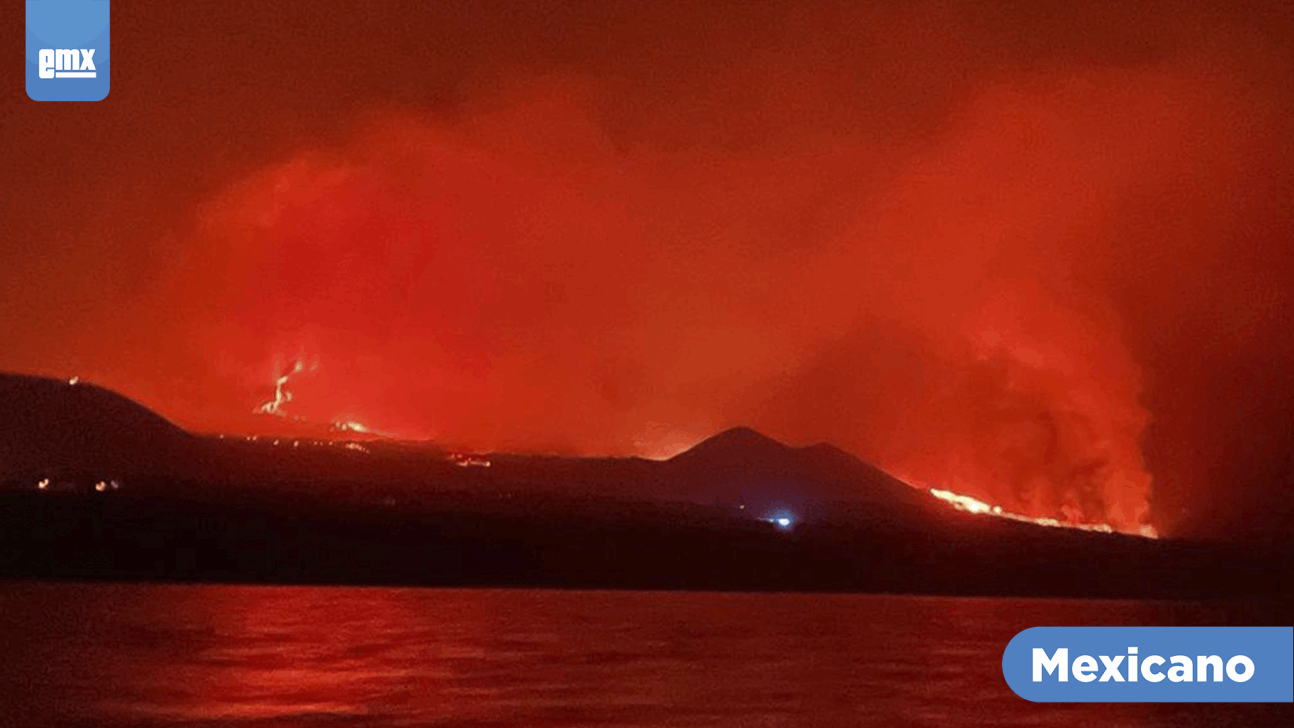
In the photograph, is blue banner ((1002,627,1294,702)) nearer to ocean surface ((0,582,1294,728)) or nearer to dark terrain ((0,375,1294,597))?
ocean surface ((0,582,1294,728))

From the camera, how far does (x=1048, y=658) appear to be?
715 cm

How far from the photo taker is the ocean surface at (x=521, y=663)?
274 inches

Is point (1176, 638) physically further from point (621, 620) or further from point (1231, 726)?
point (621, 620)

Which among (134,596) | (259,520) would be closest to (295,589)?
(134,596)

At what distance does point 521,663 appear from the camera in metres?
8.41

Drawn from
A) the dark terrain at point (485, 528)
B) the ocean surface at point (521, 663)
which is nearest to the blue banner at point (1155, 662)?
the ocean surface at point (521, 663)

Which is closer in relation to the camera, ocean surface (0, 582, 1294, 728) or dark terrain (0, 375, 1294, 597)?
ocean surface (0, 582, 1294, 728)

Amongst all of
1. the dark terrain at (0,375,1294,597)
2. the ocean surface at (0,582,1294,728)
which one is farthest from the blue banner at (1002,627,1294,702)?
the dark terrain at (0,375,1294,597)

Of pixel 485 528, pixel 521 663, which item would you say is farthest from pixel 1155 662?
pixel 485 528

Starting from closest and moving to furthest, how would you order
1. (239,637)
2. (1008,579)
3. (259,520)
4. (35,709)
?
(35,709) → (239,637) → (1008,579) → (259,520)

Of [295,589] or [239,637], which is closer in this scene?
[239,637]

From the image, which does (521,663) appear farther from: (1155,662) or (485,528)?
(485,528)

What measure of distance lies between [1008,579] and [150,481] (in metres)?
17.8

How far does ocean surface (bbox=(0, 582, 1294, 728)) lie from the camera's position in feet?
22.8
